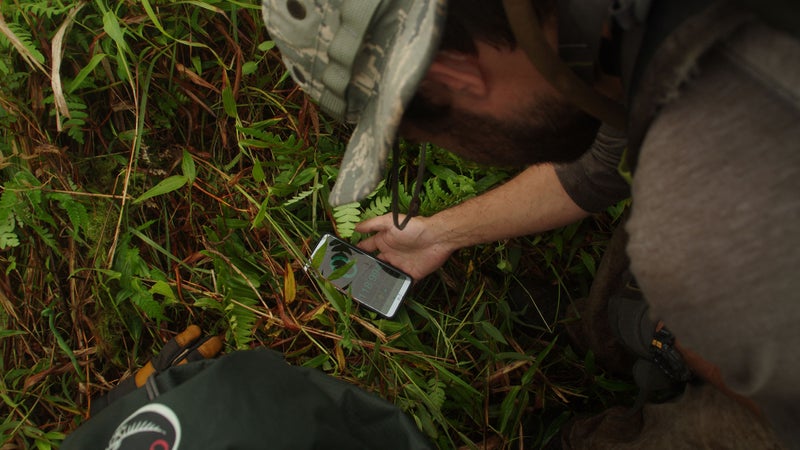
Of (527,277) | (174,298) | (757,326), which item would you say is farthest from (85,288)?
(757,326)

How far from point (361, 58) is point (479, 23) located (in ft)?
0.74

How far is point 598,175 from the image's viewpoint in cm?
154

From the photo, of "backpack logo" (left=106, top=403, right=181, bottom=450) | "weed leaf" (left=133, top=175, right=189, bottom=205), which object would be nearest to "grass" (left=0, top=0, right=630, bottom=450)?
"weed leaf" (left=133, top=175, right=189, bottom=205)

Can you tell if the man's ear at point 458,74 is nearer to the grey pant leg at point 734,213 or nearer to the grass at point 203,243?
the grey pant leg at point 734,213

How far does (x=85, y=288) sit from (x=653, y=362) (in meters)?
1.72

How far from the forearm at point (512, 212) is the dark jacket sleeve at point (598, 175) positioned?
36 mm

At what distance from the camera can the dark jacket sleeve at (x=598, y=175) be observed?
1462 mm

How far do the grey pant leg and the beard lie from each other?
0.26 m

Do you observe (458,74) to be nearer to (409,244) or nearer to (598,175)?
(598,175)

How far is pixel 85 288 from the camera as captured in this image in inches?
75.0

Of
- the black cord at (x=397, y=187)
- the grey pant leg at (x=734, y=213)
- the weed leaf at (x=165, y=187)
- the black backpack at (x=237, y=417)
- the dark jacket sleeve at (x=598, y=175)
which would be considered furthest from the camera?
the weed leaf at (x=165, y=187)

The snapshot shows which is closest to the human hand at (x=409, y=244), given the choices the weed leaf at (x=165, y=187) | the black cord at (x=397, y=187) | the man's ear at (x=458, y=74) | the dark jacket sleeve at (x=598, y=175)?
the black cord at (x=397, y=187)

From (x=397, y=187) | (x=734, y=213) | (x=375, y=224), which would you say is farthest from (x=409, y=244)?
(x=734, y=213)

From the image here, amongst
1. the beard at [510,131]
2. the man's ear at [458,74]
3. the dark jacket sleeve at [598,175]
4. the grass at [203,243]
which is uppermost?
the man's ear at [458,74]
